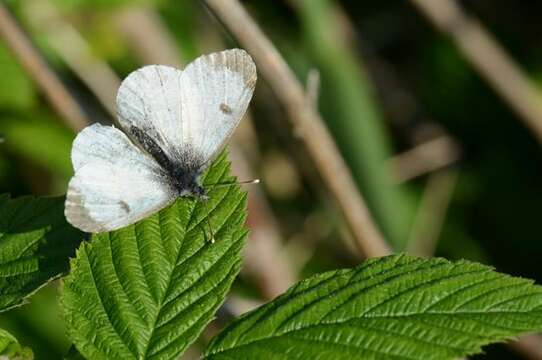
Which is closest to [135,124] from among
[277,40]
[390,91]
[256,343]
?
[256,343]

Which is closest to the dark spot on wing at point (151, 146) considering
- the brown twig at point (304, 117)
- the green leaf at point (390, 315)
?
the brown twig at point (304, 117)

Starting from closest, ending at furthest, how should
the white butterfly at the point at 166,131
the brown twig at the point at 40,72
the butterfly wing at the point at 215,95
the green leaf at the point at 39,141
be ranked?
1. the white butterfly at the point at 166,131
2. the butterfly wing at the point at 215,95
3. the brown twig at the point at 40,72
4. the green leaf at the point at 39,141

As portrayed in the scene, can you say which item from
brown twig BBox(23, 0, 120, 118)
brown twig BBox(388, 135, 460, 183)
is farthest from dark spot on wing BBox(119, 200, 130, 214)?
brown twig BBox(388, 135, 460, 183)

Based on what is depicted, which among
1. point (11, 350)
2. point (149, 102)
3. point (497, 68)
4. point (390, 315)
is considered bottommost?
point (11, 350)

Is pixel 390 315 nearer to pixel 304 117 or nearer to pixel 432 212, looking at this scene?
pixel 304 117

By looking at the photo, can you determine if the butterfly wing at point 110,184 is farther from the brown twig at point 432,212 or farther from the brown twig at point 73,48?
the brown twig at point 432,212

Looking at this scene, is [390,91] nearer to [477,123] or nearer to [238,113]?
[477,123]

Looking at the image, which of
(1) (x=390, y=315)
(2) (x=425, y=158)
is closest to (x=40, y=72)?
(1) (x=390, y=315)

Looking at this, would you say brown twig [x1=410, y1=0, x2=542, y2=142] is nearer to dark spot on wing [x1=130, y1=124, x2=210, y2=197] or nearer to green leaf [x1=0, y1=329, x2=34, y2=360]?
dark spot on wing [x1=130, y1=124, x2=210, y2=197]
